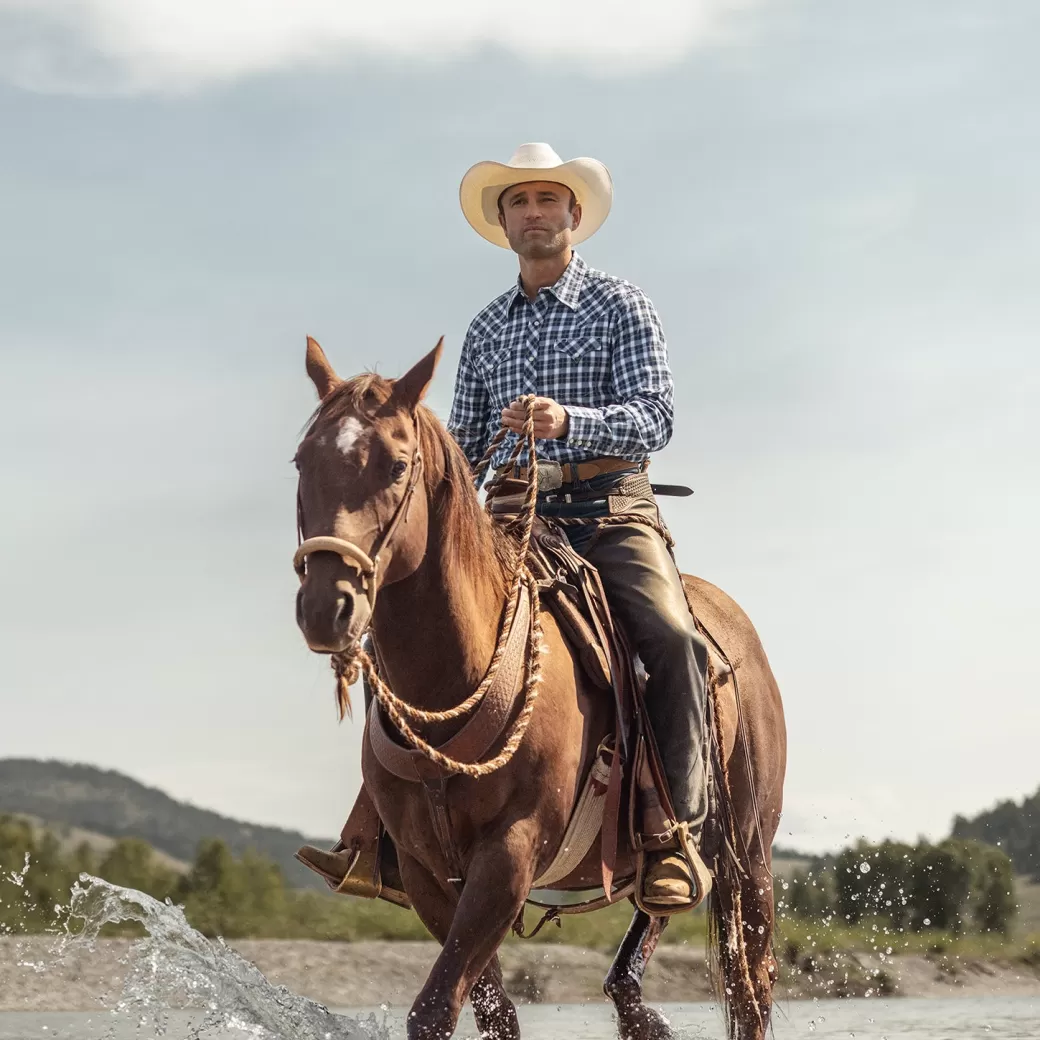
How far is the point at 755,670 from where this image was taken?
806cm

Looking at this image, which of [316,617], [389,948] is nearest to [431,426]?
[316,617]

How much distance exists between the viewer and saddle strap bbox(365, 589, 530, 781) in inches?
211

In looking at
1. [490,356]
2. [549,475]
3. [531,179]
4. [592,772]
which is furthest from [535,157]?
[592,772]

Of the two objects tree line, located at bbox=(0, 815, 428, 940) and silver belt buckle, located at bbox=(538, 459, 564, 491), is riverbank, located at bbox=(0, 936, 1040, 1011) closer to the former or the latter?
tree line, located at bbox=(0, 815, 428, 940)

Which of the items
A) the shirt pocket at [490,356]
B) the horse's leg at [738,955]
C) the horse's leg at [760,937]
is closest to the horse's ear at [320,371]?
the shirt pocket at [490,356]

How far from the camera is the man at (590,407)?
20.6 feet

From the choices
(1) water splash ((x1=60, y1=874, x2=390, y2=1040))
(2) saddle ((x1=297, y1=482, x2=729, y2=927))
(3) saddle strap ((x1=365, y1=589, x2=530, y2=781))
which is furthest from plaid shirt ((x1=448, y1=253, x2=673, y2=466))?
(1) water splash ((x1=60, y1=874, x2=390, y2=1040))

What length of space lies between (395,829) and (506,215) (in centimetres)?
328

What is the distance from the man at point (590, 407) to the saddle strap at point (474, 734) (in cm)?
94

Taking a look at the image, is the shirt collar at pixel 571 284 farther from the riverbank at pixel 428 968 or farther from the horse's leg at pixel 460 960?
the riverbank at pixel 428 968

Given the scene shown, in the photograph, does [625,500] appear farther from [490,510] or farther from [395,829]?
[395,829]

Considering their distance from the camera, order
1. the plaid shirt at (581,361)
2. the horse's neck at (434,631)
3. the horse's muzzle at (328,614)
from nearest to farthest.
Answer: the horse's muzzle at (328,614) < the horse's neck at (434,631) < the plaid shirt at (581,361)

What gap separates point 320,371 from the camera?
211 inches

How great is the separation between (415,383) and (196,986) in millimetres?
3541
